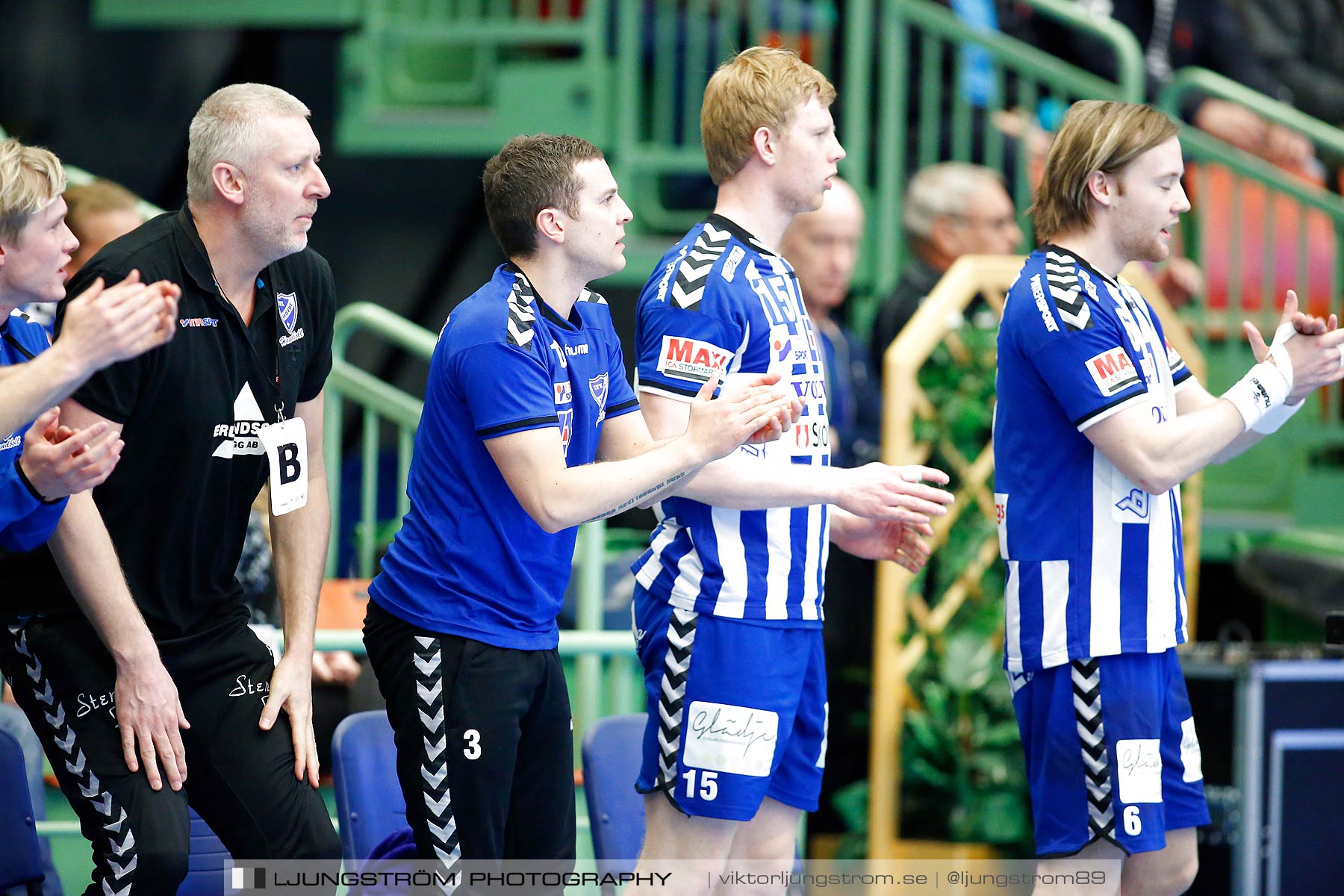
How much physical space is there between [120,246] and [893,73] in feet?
14.3

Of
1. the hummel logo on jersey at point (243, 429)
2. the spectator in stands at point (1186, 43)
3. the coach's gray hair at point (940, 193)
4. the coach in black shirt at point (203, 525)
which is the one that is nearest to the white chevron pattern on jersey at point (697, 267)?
the coach in black shirt at point (203, 525)

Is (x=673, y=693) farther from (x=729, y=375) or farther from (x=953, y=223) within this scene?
(x=953, y=223)

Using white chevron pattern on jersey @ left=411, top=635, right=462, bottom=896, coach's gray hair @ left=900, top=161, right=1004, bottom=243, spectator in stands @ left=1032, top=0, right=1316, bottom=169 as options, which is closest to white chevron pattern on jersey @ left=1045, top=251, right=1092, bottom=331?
white chevron pattern on jersey @ left=411, top=635, right=462, bottom=896

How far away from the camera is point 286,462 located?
3.06 meters

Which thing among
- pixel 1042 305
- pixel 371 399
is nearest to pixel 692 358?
pixel 1042 305

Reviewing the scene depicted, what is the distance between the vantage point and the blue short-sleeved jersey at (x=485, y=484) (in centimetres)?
293

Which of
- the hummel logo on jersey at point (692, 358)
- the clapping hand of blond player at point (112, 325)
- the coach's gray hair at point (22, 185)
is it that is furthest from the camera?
the hummel logo on jersey at point (692, 358)

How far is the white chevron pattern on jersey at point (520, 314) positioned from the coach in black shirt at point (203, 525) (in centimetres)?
40

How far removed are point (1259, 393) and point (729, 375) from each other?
1110 mm

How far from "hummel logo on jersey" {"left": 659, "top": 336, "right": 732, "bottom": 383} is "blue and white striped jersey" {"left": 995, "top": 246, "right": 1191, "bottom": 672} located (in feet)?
2.21

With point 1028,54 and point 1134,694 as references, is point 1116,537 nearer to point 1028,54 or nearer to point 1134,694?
point 1134,694

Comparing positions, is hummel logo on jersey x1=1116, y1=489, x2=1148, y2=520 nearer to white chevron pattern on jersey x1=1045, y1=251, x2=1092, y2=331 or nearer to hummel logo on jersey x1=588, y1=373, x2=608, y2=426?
white chevron pattern on jersey x1=1045, y1=251, x2=1092, y2=331

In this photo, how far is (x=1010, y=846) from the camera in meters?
5.18

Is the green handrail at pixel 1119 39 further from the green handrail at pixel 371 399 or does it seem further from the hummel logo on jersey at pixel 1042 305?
the hummel logo on jersey at pixel 1042 305
